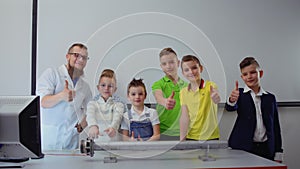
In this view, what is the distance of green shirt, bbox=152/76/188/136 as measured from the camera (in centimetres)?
214

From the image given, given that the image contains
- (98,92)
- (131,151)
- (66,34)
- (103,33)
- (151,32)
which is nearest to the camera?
(131,151)

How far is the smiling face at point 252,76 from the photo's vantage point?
274 centimetres

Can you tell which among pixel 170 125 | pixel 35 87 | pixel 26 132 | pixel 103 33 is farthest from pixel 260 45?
pixel 26 132

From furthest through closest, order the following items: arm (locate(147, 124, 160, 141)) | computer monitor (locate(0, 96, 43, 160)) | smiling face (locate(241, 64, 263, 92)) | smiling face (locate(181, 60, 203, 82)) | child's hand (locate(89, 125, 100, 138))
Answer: smiling face (locate(241, 64, 263, 92)) → smiling face (locate(181, 60, 203, 82)) → arm (locate(147, 124, 160, 141)) → child's hand (locate(89, 125, 100, 138)) → computer monitor (locate(0, 96, 43, 160))

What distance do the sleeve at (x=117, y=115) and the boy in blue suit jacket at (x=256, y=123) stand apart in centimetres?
93

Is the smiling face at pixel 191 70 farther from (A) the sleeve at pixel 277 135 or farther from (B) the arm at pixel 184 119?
(A) the sleeve at pixel 277 135

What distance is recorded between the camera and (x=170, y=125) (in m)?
2.19

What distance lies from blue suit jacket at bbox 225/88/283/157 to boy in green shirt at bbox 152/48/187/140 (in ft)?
1.83

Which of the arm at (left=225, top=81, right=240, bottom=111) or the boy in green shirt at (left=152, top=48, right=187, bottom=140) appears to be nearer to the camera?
the boy in green shirt at (left=152, top=48, right=187, bottom=140)

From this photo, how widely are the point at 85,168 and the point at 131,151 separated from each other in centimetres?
30

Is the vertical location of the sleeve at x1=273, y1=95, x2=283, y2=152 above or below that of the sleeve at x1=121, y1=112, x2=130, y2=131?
below

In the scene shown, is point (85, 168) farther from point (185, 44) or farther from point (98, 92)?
point (185, 44)

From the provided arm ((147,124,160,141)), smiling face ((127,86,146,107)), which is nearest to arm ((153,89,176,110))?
smiling face ((127,86,146,107))

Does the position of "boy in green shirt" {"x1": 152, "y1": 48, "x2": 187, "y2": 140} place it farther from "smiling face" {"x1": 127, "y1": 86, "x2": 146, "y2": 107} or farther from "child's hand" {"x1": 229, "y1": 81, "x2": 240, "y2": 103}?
"child's hand" {"x1": 229, "y1": 81, "x2": 240, "y2": 103}
